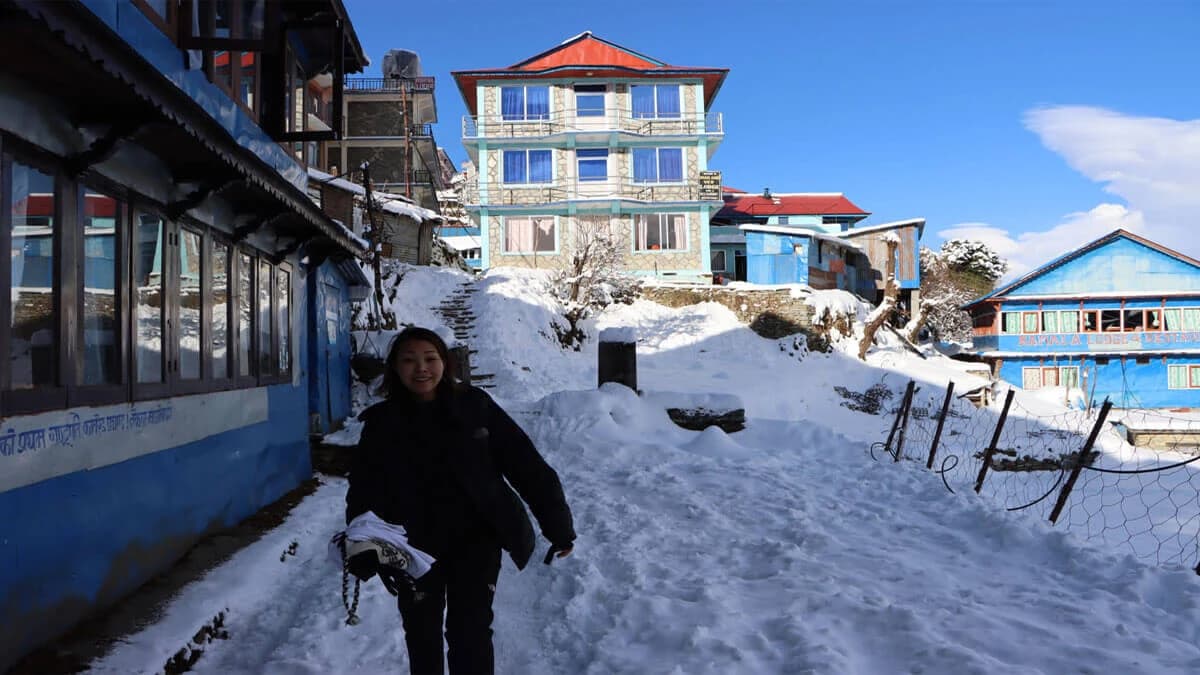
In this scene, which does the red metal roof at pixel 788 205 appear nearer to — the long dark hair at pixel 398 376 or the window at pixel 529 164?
the window at pixel 529 164

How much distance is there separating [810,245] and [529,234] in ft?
43.0

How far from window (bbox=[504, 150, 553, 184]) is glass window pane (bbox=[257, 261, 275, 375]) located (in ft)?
85.2

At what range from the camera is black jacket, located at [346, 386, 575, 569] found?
9.67 ft

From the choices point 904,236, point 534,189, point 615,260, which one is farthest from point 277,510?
point 904,236

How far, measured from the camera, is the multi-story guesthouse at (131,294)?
3539 mm

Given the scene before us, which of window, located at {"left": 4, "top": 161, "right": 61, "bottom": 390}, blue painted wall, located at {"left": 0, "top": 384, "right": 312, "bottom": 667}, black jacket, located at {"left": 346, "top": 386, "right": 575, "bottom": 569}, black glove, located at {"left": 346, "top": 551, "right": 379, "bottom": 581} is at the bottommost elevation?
blue painted wall, located at {"left": 0, "top": 384, "right": 312, "bottom": 667}

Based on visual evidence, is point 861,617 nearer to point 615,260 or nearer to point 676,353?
point 676,353

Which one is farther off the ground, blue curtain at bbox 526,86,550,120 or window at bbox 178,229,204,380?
blue curtain at bbox 526,86,550,120

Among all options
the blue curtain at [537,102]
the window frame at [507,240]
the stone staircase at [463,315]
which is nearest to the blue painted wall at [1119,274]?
the window frame at [507,240]

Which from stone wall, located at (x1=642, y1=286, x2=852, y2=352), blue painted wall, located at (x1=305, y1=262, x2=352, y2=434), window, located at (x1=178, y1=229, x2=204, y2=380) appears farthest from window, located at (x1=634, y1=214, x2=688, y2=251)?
window, located at (x1=178, y1=229, x2=204, y2=380)

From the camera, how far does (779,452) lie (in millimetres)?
10586

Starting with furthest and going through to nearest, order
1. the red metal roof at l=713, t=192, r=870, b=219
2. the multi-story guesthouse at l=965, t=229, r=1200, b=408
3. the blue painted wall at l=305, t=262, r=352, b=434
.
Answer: the red metal roof at l=713, t=192, r=870, b=219 → the multi-story guesthouse at l=965, t=229, r=1200, b=408 → the blue painted wall at l=305, t=262, r=352, b=434

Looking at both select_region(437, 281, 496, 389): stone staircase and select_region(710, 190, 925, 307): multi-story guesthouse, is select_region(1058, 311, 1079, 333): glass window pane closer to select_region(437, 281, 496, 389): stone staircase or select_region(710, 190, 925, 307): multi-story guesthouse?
select_region(710, 190, 925, 307): multi-story guesthouse

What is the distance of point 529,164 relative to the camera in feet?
110
